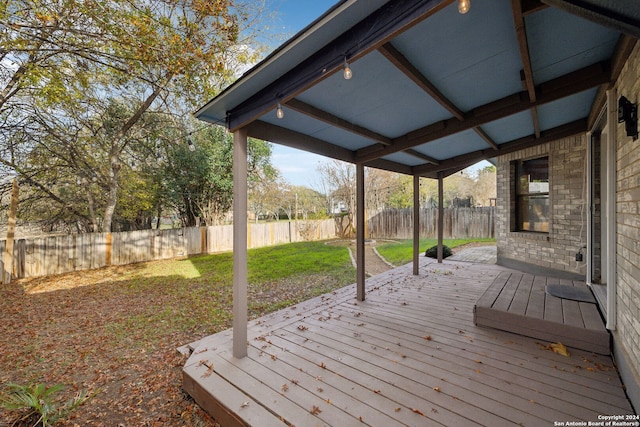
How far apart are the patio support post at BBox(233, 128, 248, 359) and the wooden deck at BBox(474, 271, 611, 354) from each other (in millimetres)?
2774

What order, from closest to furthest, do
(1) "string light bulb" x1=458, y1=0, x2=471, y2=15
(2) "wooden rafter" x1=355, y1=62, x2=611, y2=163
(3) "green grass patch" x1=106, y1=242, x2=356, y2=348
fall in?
1. (1) "string light bulb" x1=458, y1=0, x2=471, y2=15
2. (2) "wooden rafter" x1=355, y1=62, x2=611, y2=163
3. (3) "green grass patch" x1=106, y1=242, x2=356, y2=348

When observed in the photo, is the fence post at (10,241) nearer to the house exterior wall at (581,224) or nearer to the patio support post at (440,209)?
the patio support post at (440,209)

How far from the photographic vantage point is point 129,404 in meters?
2.52

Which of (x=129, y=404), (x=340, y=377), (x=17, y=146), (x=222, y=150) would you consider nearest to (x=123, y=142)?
(x=17, y=146)

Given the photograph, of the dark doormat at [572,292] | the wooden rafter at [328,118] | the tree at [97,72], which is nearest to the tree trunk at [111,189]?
the tree at [97,72]

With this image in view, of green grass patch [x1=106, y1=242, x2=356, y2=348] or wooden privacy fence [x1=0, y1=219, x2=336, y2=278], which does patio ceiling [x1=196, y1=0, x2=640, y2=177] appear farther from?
wooden privacy fence [x1=0, y1=219, x2=336, y2=278]

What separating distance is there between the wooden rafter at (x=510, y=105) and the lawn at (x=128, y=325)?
339 cm

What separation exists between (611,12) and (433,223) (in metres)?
12.5

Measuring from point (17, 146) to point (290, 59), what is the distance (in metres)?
8.61

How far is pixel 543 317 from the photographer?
2.88m

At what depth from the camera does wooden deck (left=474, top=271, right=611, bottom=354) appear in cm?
262

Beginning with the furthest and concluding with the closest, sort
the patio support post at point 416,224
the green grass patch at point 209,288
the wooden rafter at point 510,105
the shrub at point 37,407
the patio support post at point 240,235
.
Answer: the patio support post at point 416,224 < the green grass patch at point 209,288 < the patio support post at point 240,235 < the wooden rafter at point 510,105 < the shrub at point 37,407

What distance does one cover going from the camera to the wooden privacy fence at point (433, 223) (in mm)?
11648

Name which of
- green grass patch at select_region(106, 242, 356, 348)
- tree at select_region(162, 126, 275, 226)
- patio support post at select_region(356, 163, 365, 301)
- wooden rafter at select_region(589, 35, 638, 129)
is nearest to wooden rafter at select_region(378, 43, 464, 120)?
wooden rafter at select_region(589, 35, 638, 129)
